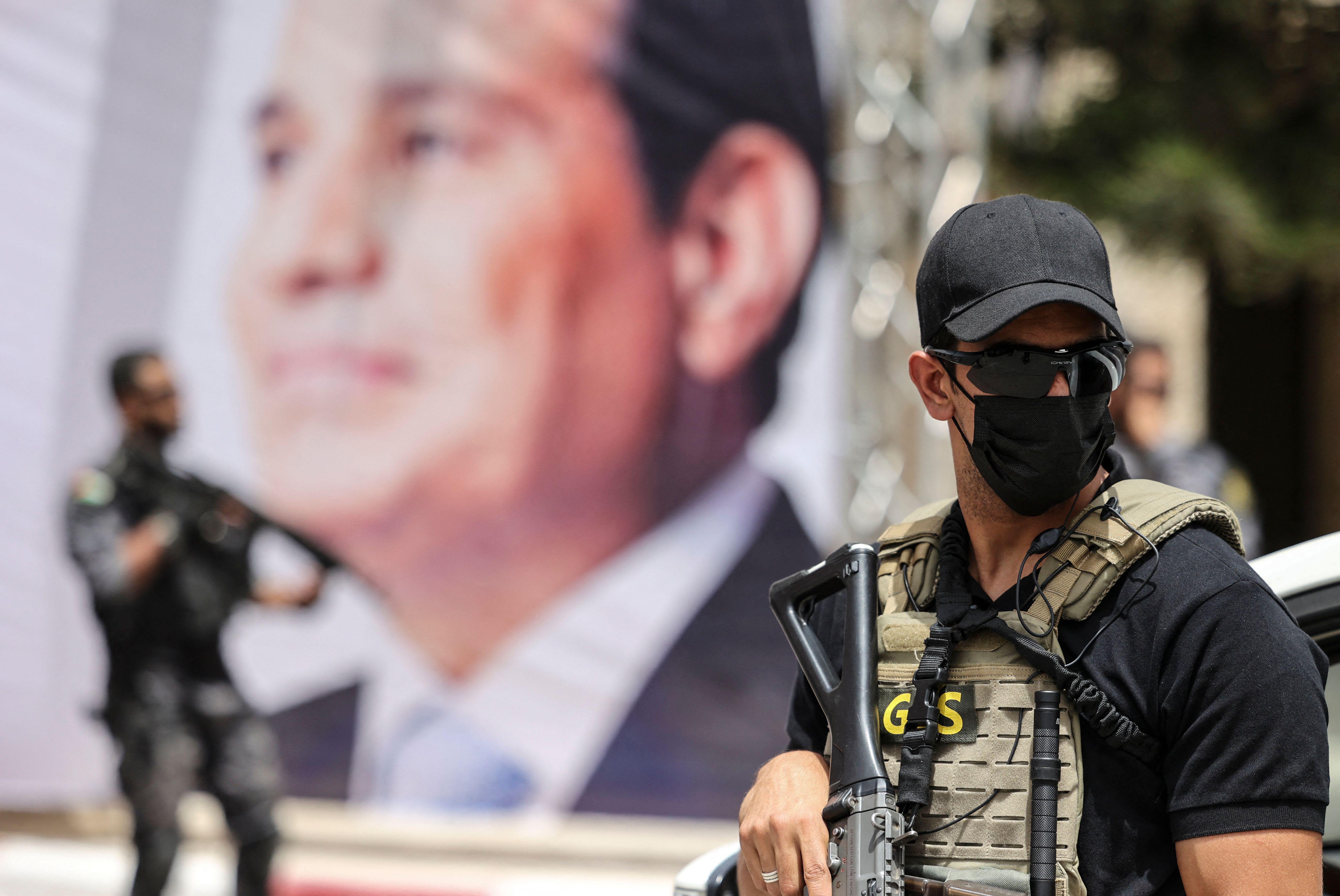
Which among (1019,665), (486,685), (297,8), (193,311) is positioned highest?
(297,8)

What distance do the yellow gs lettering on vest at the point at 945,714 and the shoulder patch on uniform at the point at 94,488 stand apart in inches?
119

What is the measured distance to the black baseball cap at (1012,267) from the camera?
1.17 metres

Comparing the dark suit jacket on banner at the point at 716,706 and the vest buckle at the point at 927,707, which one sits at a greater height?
the dark suit jacket on banner at the point at 716,706

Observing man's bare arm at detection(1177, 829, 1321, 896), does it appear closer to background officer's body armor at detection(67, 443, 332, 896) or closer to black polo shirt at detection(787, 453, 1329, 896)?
black polo shirt at detection(787, 453, 1329, 896)

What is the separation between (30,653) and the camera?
5465mm

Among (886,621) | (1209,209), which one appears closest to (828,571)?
(886,621)

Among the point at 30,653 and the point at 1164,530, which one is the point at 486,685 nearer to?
the point at 30,653

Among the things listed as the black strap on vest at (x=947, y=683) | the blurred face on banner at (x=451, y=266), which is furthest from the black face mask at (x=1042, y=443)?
the blurred face on banner at (x=451, y=266)

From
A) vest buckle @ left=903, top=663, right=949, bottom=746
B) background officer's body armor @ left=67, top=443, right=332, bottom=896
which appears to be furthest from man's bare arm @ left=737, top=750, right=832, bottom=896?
background officer's body armor @ left=67, top=443, right=332, bottom=896

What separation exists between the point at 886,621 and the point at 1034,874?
28cm

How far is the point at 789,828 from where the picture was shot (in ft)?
4.10

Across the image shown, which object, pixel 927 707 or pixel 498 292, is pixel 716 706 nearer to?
pixel 498 292

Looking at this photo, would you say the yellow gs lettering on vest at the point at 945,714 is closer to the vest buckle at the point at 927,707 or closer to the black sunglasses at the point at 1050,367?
the vest buckle at the point at 927,707

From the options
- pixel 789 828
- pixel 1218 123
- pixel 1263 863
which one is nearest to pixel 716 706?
pixel 1218 123
